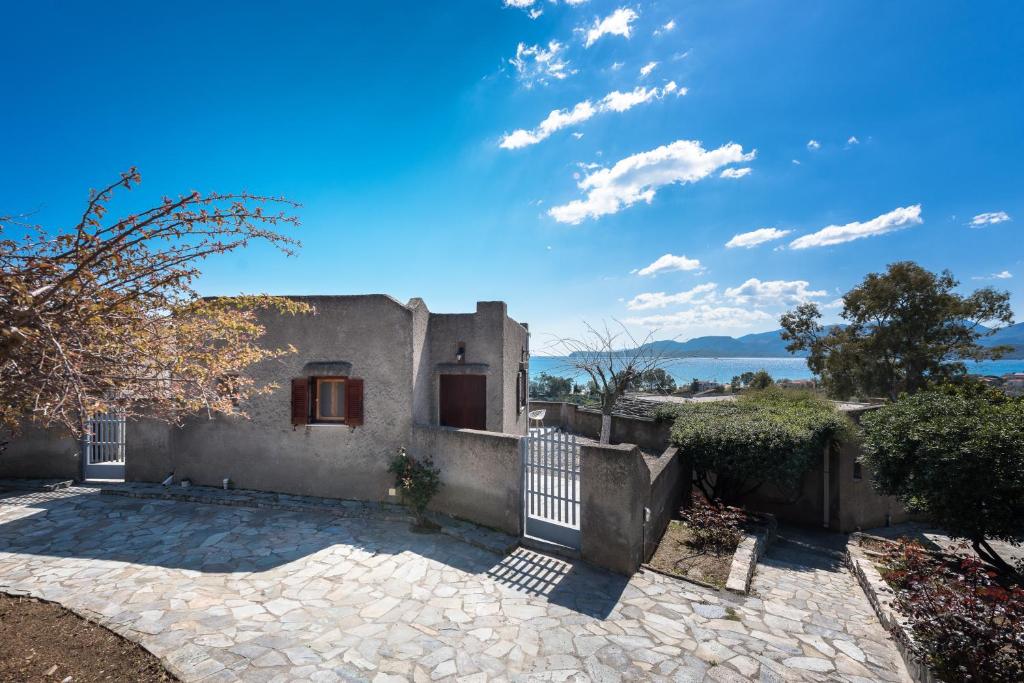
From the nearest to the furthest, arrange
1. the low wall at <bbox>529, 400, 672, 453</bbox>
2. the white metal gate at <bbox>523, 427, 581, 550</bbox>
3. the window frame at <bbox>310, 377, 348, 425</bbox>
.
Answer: the white metal gate at <bbox>523, 427, 581, 550</bbox>, the window frame at <bbox>310, 377, 348, 425</bbox>, the low wall at <bbox>529, 400, 672, 453</bbox>

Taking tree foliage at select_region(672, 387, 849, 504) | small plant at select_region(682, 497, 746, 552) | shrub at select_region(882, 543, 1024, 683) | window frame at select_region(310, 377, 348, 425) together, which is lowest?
small plant at select_region(682, 497, 746, 552)

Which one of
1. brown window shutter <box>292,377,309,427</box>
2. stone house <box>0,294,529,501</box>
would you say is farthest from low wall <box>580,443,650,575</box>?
brown window shutter <box>292,377,309,427</box>

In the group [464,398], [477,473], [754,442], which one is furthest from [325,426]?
[754,442]

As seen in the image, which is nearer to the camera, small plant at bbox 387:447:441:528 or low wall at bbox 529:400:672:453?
small plant at bbox 387:447:441:528

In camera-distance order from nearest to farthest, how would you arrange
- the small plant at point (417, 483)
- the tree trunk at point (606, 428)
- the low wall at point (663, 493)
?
1. the low wall at point (663, 493)
2. the small plant at point (417, 483)
3. the tree trunk at point (606, 428)

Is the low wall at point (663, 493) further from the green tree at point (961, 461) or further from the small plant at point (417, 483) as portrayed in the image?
the small plant at point (417, 483)

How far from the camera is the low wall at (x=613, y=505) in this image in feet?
21.6

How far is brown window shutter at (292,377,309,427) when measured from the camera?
9773mm

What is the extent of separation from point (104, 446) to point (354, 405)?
763 centimetres

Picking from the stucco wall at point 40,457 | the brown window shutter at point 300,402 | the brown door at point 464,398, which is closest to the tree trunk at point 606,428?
the brown door at point 464,398

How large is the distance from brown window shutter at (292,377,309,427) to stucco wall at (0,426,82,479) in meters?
6.62

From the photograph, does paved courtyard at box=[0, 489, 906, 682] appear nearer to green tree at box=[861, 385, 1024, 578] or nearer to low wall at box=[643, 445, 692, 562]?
low wall at box=[643, 445, 692, 562]

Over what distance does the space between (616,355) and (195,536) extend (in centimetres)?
1333

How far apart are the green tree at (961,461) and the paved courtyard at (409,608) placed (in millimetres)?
2046
